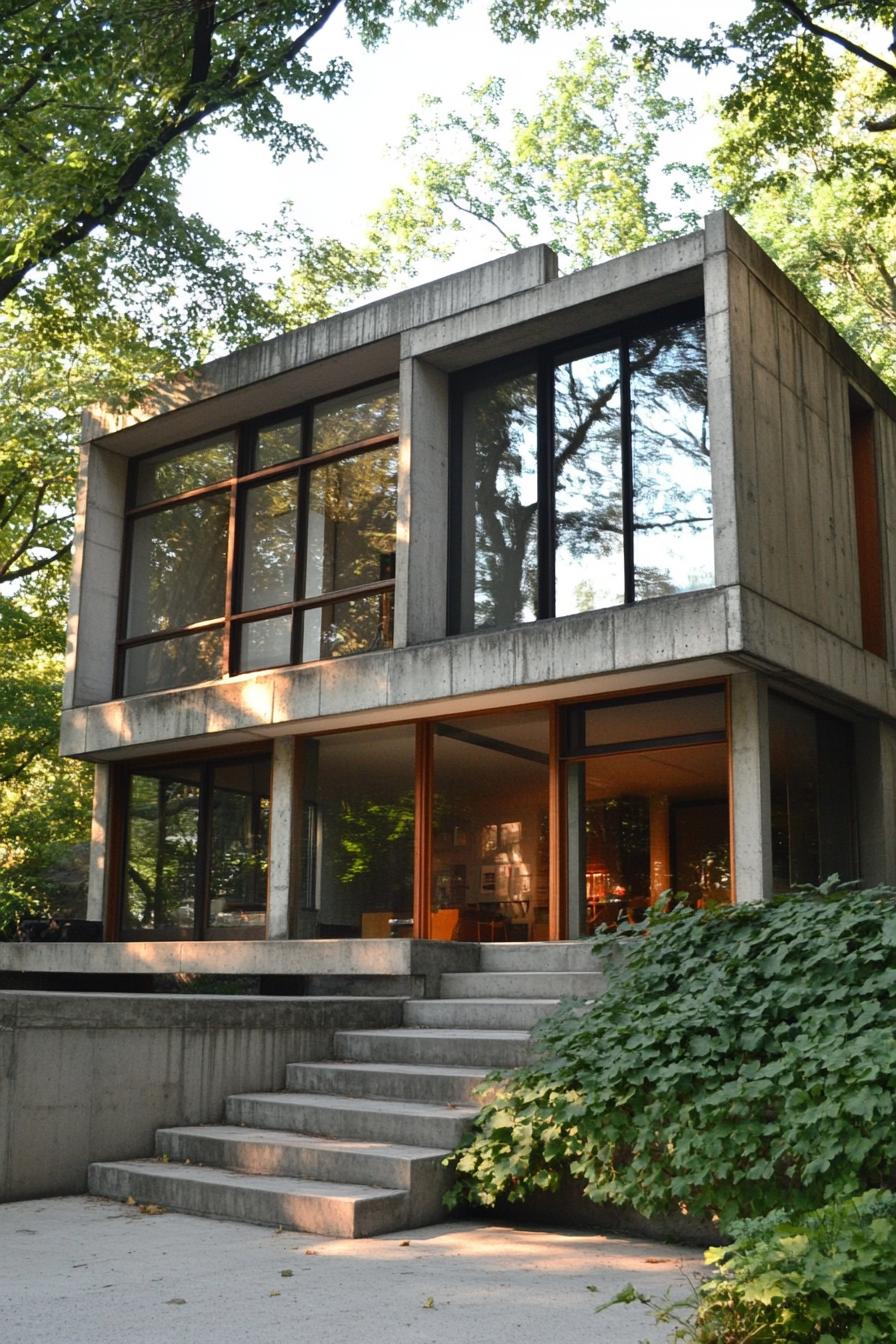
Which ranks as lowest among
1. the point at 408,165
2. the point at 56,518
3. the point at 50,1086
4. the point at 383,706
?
the point at 50,1086

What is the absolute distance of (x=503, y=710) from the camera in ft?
40.6

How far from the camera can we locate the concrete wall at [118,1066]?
6785mm

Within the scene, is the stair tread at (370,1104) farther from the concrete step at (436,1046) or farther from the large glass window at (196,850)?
the large glass window at (196,850)

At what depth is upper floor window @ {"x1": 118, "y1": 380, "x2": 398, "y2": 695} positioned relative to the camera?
13516 millimetres

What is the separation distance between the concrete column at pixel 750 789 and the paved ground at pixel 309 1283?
4951 millimetres

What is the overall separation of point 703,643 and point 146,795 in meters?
7.70

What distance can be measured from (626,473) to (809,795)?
3.39 metres

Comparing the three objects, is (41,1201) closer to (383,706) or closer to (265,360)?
(383,706)

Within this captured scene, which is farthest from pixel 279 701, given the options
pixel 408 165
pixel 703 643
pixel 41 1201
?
pixel 408 165

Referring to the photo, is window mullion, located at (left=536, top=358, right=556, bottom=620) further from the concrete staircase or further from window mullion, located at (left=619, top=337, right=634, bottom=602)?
the concrete staircase

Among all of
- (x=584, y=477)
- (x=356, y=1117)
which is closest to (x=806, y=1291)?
(x=356, y=1117)

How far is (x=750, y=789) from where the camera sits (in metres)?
10.6

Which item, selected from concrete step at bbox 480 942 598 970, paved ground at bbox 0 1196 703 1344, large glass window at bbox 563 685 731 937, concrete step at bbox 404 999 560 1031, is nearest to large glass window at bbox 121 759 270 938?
large glass window at bbox 563 685 731 937

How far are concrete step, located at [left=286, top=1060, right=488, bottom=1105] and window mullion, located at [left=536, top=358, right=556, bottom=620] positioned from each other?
17.5 ft
